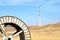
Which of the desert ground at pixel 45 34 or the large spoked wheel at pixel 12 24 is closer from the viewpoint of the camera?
the large spoked wheel at pixel 12 24

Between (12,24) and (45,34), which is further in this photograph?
(45,34)

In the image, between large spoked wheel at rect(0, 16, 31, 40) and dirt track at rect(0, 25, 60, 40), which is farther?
dirt track at rect(0, 25, 60, 40)

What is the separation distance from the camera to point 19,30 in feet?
56.9

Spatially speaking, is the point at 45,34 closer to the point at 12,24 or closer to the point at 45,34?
the point at 45,34

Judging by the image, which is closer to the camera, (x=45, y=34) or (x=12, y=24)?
(x=12, y=24)

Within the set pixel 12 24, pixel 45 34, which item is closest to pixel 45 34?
pixel 45 34

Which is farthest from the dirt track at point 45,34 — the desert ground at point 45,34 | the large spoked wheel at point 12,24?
the large spoked wheel at point 12,24

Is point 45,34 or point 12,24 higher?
point 12,24

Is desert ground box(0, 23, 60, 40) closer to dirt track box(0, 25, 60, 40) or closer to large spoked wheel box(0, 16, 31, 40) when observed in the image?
dirt track box(0, 25, 60, 40)

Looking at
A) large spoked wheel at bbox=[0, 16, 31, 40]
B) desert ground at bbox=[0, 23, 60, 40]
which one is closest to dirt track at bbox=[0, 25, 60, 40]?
desert ground at bbox=[0, 23, 60, 40]

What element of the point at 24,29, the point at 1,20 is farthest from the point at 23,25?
the point at 1,20

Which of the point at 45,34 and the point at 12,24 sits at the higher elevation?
the point at 12,24

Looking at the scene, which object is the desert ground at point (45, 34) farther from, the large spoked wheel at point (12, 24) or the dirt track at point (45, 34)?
the large spoked wheel at point (12, 24)

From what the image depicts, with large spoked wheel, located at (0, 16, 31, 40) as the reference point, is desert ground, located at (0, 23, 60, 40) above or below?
below
